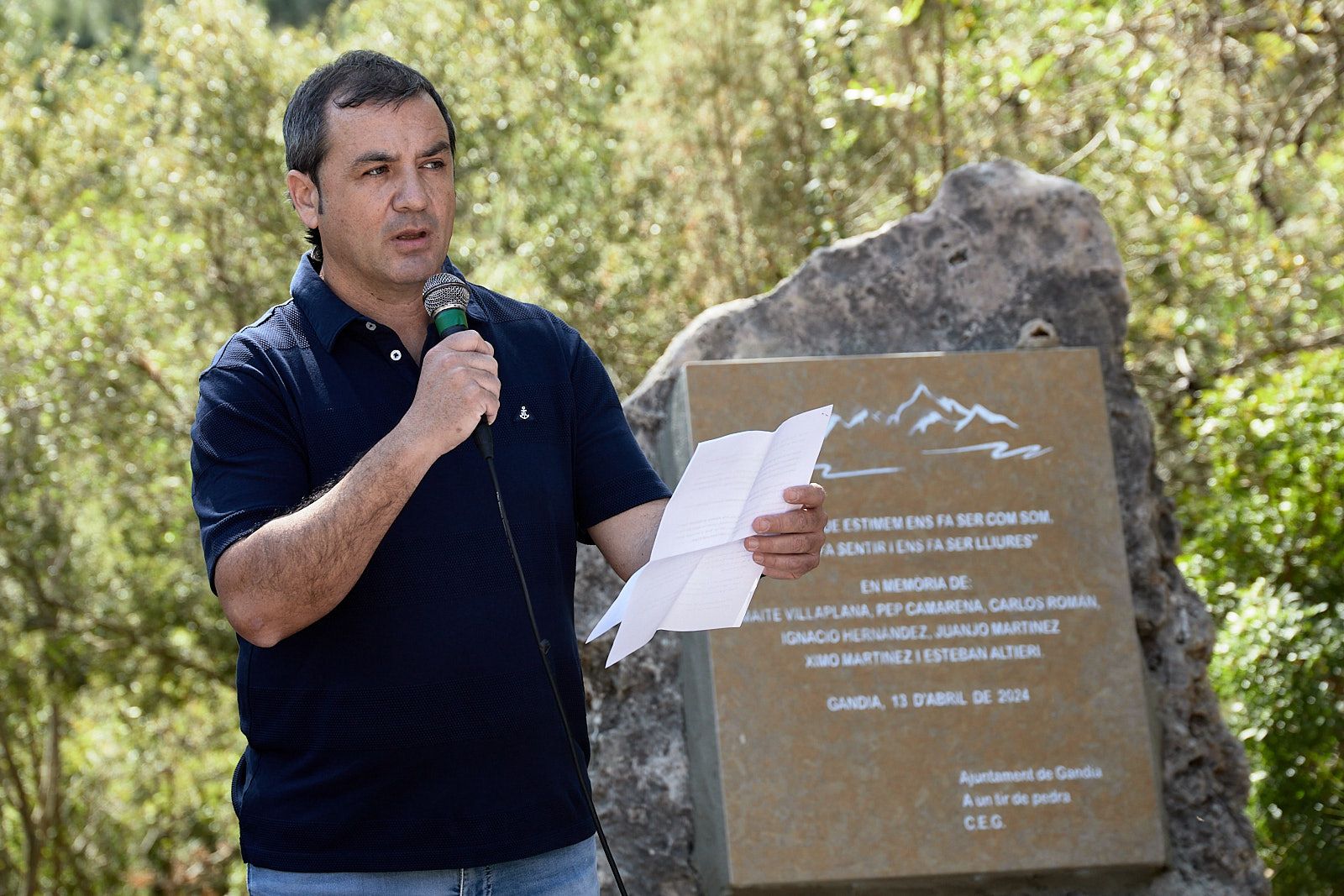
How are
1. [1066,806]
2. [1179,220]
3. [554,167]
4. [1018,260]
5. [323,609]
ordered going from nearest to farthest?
[323,609]
[1066,806]
[1018,260]
[1179,220]
[554,167]

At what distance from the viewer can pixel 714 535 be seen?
6.62 feet

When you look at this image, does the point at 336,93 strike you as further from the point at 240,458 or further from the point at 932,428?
the point at 932,428

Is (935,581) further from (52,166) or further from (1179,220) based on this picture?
(52,166)

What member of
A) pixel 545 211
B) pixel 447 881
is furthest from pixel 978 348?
pixel 545 211

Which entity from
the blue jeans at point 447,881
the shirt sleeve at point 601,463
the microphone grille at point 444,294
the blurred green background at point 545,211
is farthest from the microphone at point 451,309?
the blurred green background at point 545,211

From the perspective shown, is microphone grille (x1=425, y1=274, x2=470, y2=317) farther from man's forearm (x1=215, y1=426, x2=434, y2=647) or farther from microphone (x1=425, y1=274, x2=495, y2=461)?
man's forearm (x1=215, y1=426, x2=434, y2=647)

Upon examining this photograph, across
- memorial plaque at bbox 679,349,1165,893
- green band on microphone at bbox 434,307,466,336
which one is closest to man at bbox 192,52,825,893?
green band on microphone at bbox 434,307,466,336

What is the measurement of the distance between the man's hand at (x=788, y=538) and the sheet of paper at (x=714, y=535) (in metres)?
0.01

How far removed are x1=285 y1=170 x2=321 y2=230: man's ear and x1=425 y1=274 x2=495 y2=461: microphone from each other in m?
0.28

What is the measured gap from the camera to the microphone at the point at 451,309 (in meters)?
1.99

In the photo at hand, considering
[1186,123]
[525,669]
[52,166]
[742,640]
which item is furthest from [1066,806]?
[52,166]

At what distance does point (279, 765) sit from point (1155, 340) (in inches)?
267

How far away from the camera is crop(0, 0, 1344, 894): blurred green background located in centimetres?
716

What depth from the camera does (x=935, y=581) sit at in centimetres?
357
